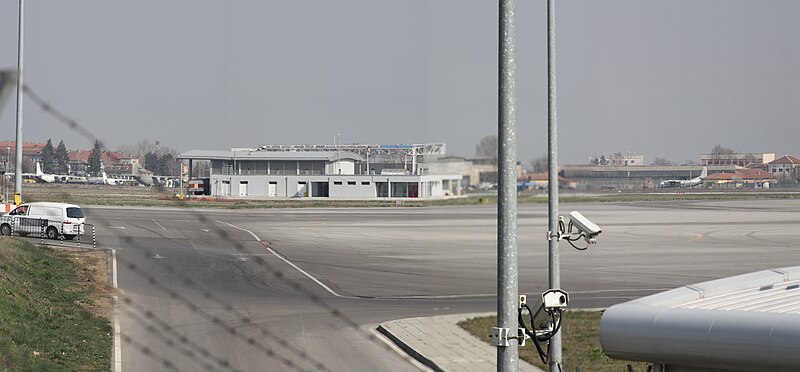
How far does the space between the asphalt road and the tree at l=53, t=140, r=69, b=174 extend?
2.51 ft

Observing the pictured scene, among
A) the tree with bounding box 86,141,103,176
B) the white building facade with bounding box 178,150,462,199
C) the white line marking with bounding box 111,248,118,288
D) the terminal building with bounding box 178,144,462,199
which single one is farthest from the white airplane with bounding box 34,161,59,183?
the white line marking with bounding box 111,248,118,288

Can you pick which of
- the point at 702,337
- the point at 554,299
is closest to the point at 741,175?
the point at 554,299

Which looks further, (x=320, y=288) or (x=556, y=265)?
(x=320, y=288)

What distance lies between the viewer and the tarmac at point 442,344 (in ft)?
64.3

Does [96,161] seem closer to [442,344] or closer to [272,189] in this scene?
[442,344]

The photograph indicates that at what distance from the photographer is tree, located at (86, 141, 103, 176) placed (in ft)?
21.9

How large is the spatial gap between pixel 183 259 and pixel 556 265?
74.6 ft

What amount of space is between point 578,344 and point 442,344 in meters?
3.38

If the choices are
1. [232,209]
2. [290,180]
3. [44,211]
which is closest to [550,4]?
[290,180]

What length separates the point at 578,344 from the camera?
2172 centimetres

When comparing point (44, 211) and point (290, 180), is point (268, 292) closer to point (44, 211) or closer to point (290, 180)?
point (290, 180)

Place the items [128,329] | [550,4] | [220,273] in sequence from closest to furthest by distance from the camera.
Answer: [550,4]
[128,329]
[220,273]

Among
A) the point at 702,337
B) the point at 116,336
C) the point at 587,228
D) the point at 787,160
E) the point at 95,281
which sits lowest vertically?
the point at 116,336

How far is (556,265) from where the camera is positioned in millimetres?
16844
